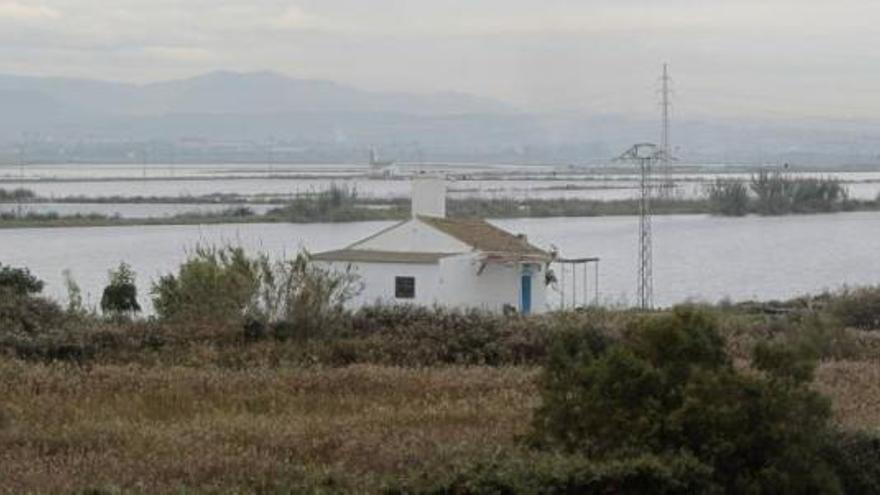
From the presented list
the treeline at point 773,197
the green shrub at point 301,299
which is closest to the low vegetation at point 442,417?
the green shrub at point 301,299

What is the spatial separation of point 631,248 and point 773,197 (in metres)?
31.6

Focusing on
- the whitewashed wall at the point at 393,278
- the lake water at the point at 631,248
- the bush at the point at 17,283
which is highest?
the bush at the point at 17,283

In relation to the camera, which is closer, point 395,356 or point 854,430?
point 854,430

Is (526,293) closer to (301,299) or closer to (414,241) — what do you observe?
(414,241)

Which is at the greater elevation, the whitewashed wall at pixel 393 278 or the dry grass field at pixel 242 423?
the dry grass field at pixel 242 423

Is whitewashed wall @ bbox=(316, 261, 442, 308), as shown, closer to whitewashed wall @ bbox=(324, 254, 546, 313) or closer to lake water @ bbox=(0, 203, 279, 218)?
whitewashed wall @ bbox=(324, 254, 546, 313)

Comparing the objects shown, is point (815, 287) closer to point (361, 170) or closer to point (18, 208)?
point (18, 208)

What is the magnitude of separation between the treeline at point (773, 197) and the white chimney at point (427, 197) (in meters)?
64.4

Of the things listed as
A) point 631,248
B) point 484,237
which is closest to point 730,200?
point 631,248

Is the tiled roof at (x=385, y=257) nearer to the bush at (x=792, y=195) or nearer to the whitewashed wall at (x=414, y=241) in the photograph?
the whitewashed wall at (x=414, y=241)

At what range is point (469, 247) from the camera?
39812 mm

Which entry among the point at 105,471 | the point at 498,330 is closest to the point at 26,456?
the point at 105,471

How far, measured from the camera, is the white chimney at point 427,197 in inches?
1770

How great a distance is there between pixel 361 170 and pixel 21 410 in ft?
497
